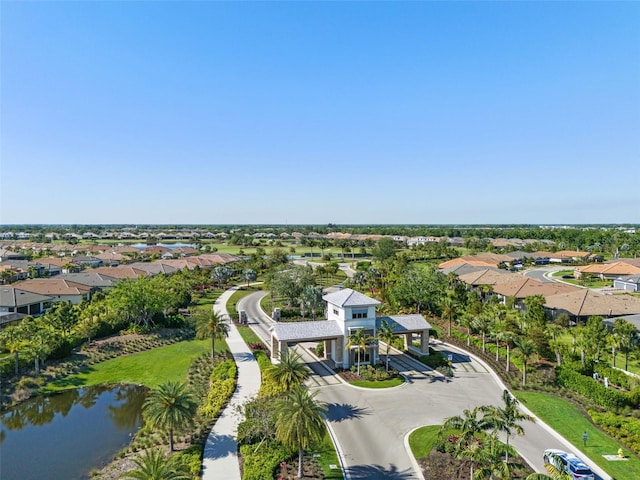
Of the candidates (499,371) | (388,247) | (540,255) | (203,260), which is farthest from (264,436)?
(540,255)

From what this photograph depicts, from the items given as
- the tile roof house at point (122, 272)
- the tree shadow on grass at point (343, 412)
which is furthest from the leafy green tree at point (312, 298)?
A: the tile roof house at point (122, 272)

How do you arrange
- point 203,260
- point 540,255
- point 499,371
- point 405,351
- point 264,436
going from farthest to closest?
point 540,255 → point 203,260 → point 405,351 → point 499,371 → point 264,436

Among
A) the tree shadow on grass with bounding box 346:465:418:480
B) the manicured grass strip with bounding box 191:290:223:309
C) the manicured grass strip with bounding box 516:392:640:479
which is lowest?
the manicured grass strip with bounding box 516:392:640:479

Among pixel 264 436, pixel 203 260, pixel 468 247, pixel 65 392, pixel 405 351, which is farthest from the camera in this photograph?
pixel 468 247

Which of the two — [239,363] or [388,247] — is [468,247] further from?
[239,363]

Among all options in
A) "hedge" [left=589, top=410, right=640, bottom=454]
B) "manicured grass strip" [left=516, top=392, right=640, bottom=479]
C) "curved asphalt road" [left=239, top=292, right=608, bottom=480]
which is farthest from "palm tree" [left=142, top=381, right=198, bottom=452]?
"hedge" [left=589, top=410, right=640, bottom=454]

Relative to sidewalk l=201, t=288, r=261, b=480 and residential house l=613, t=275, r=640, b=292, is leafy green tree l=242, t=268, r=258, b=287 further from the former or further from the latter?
residential house l=613, t=275, r=640, b=292

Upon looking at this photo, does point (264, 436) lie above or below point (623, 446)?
above
